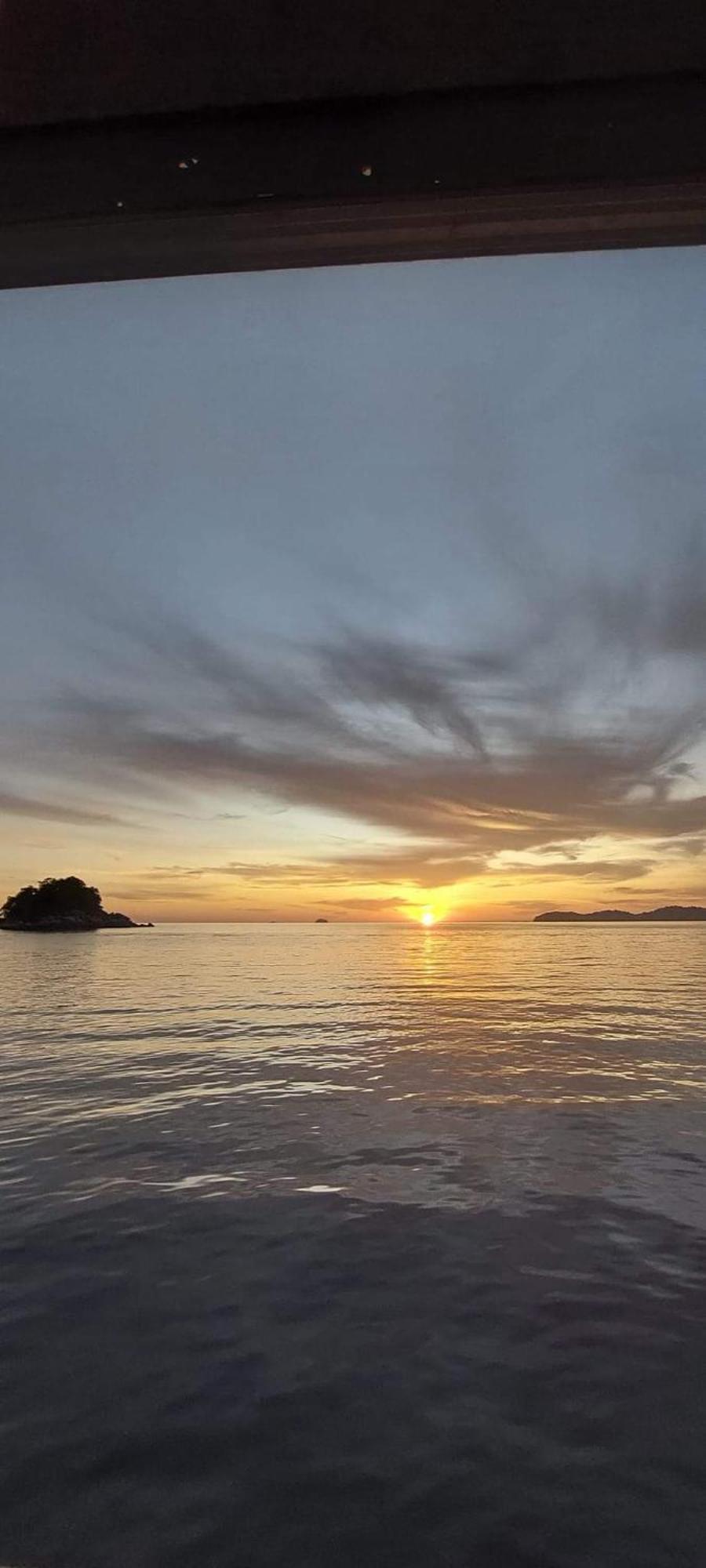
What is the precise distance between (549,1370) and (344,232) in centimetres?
502

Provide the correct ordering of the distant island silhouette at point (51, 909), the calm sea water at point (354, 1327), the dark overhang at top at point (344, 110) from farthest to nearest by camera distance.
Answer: the distant island silhouette at point (51, 909)
the calm sea water at point (354, 1327)
the dark overhang at top at point (344, 110)

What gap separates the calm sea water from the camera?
2.94 meters

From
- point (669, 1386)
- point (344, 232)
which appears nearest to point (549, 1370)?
point (669, 1386)

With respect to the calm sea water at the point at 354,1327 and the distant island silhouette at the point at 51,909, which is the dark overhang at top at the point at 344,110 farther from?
the distant island silhouette at the point at 51,909

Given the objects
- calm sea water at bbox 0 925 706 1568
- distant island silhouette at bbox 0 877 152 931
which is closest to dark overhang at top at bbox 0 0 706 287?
calm sea water at bbox 0 925 706 1568

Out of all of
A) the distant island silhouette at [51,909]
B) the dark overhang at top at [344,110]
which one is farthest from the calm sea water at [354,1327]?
the distant island silhouette at [51,909]

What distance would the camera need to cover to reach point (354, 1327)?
171 inches

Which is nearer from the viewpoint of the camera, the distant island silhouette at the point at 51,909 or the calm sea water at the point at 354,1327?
the calm sea water at the point at 354,1327

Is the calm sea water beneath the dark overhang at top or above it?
beneath

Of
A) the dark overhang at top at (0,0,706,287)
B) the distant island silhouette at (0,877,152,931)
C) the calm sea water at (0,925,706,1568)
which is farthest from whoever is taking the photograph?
the distant island silhouette at (0,877,152,931)

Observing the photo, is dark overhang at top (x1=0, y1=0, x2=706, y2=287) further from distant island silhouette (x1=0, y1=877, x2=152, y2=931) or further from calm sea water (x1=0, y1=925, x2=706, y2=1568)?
distant island silhouette (x1=0, y1=877, x2=152, y2=931)

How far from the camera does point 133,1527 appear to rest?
2881mm

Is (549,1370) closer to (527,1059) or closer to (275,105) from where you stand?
(275,105)

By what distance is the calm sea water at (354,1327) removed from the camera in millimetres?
2943
